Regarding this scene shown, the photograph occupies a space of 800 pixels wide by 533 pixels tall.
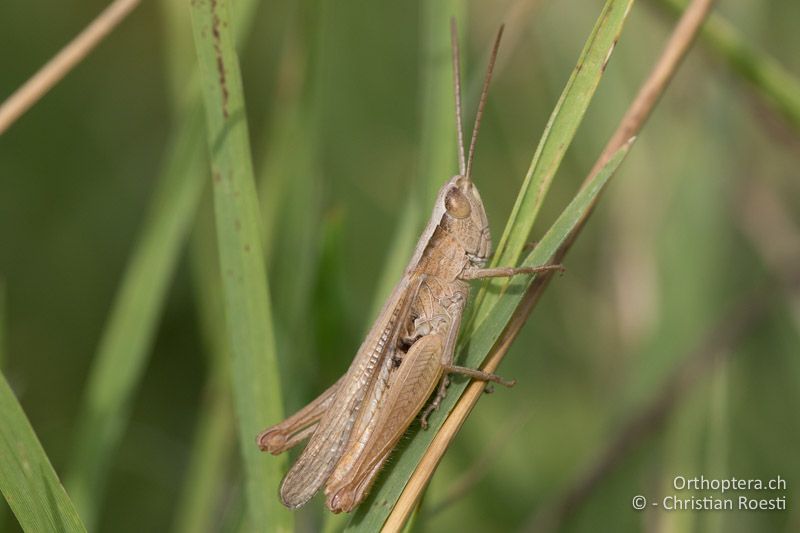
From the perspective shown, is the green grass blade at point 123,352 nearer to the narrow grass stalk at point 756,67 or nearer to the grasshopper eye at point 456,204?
the grasshopper eye at point 456,204

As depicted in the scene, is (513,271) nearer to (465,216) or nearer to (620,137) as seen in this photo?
(620,137)

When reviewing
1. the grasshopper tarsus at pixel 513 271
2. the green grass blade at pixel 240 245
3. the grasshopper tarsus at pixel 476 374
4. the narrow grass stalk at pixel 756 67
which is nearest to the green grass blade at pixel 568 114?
the grasshopper tarsus at pixel 513 271

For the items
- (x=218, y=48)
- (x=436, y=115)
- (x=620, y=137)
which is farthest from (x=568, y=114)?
(x=218, y=48)

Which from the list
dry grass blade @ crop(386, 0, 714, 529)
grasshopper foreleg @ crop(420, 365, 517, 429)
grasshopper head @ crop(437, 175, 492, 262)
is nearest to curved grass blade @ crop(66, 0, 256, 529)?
grasshopper head @ crop(437, 175, 492, 262)

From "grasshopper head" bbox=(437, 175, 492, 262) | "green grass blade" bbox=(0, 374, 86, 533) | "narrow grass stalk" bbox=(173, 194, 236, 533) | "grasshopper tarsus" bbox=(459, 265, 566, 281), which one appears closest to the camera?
"green grass blade" bbox=(0, 374, 86, 533)

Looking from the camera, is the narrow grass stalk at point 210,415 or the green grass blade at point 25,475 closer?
the green grass blade at point 25,475

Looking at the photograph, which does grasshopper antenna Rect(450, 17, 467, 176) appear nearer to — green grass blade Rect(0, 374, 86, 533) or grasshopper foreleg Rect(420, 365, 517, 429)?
grasshopper foreleg Rect(420, 365, 517, 429)

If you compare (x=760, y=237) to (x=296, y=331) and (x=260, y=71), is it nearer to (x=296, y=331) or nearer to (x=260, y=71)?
(x=296, y=331)
